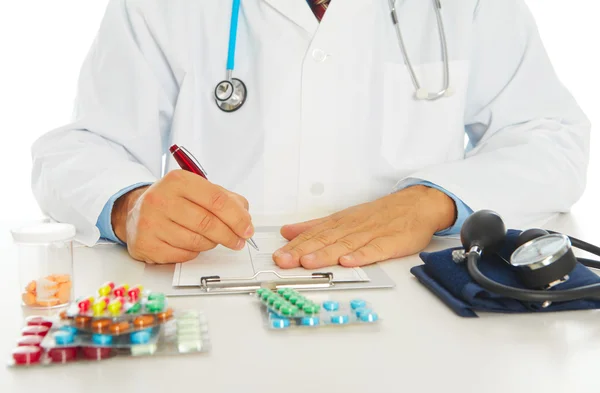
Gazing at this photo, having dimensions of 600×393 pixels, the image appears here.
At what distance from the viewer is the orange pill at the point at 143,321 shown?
2.17ft

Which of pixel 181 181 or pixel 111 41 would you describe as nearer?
pixel 181 181

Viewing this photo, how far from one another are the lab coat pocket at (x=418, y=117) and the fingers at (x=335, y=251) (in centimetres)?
47

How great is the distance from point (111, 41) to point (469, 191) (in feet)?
2.52

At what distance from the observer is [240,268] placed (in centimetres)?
95

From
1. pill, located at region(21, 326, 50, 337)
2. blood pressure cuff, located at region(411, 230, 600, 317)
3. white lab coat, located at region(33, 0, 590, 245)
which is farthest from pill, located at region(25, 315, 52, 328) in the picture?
white lab coat, located at region(33, 0, 590, 245)

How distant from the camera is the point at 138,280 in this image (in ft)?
3.02

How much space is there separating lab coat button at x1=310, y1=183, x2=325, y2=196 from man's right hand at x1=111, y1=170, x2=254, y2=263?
1.44 feet

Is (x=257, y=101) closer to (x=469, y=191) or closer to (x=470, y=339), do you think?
(x=469, y=191)

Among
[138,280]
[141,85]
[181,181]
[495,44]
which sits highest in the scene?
[495,44]

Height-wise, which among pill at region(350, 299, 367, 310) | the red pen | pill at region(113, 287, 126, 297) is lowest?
pill at region(350, 299, 367, 310)

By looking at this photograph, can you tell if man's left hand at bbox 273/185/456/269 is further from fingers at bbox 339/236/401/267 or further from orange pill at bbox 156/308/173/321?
orange pill at bbox 156/308/173/321

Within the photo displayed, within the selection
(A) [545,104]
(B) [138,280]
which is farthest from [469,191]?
(B) [138,280]

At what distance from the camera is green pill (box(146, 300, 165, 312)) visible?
683 mm

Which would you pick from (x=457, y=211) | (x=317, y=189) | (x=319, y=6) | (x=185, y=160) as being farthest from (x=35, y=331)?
(x=319, y=6)
